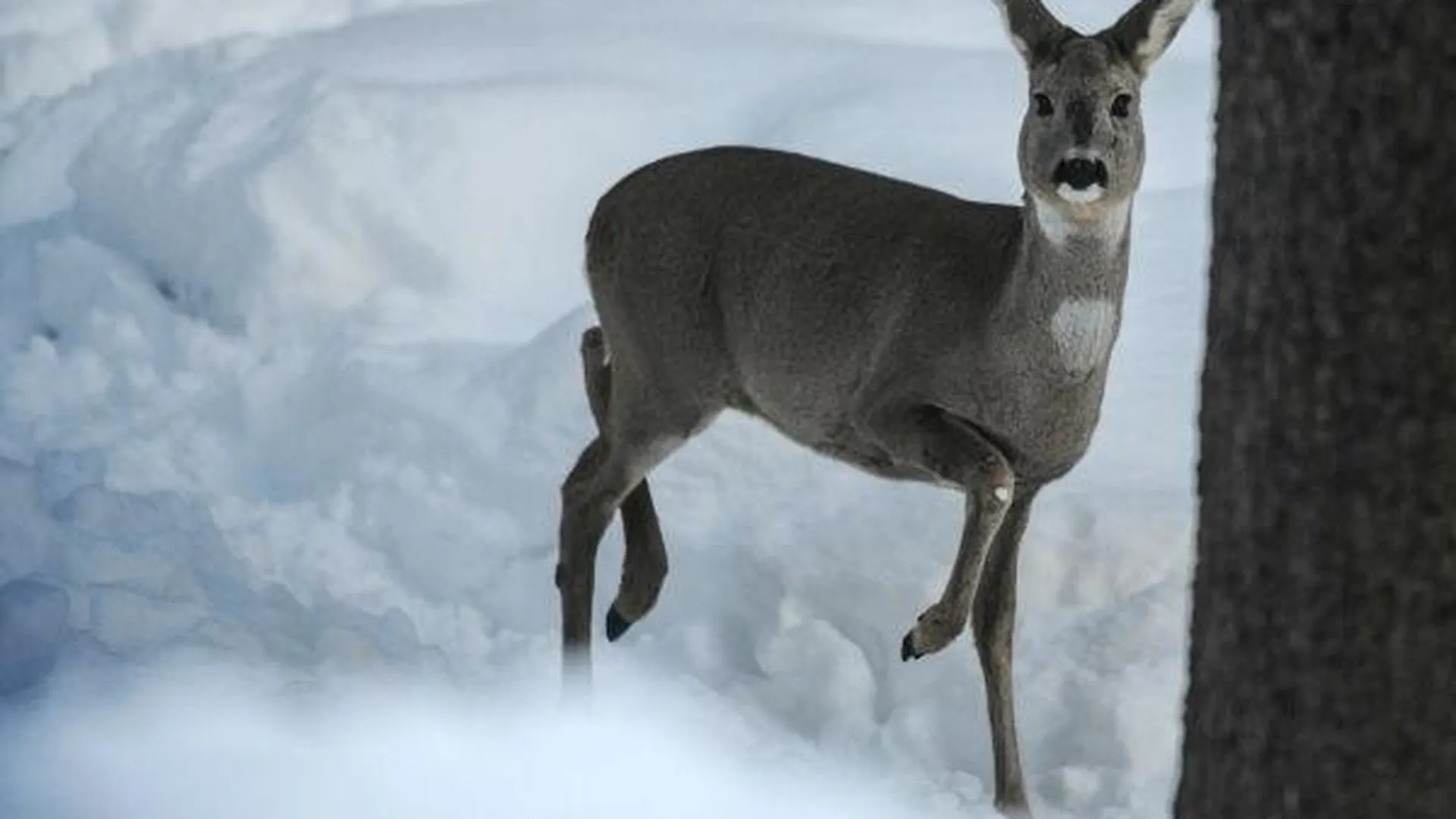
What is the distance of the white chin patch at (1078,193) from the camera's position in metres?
6.90

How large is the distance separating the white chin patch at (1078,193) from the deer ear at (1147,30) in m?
0.25

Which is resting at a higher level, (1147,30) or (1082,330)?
(1147,30)

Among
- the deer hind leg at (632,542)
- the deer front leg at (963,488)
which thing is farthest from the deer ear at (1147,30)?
the deer hind leg at (632,542)

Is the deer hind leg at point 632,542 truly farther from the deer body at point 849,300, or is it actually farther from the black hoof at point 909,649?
the black hoof at point 909,649

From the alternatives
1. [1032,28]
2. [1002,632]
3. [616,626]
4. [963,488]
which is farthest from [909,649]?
[616,626]

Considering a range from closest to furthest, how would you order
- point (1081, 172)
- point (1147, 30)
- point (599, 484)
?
point (1081, 172) → point (1147, 30) → point (599, 484)

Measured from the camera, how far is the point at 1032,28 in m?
7.09

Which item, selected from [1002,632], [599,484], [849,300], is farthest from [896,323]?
[599,484]

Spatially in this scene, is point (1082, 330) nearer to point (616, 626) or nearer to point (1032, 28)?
point (1032, 28)

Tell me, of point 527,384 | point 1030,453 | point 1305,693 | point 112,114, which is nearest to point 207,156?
point 112,114

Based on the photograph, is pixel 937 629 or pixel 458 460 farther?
pixel 458 460

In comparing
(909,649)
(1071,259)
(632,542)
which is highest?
(1071,259)

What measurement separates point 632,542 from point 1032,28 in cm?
167

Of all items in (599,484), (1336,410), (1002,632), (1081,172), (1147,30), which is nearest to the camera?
(1336,410)
